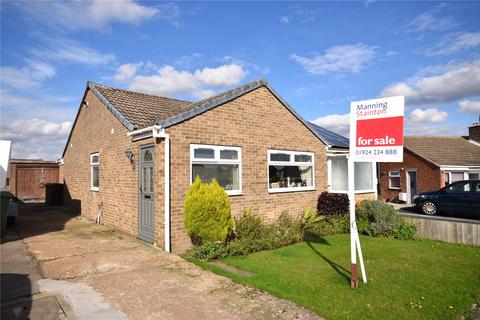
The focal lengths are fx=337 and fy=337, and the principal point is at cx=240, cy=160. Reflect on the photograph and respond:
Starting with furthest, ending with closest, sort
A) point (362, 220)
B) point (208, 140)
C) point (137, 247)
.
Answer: point (362, 220)
point (208, 140)
point (137, 247)

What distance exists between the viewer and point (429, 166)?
73.7ft

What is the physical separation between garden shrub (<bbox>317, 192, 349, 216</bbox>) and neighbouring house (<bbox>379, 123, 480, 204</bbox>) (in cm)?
1322

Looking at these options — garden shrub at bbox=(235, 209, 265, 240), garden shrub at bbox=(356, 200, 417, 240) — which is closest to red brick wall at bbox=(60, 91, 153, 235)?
garden shrub at bbox=(235, 209, 265, 240)

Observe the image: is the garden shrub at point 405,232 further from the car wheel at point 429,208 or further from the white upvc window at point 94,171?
the white upvc window at point 94,171

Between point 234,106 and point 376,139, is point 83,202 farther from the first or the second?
point 376,139

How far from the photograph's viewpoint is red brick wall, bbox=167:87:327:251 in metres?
8.29

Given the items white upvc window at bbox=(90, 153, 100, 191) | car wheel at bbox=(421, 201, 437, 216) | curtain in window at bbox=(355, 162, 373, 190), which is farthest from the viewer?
car wheel at bbox=(421, 201, 437, 216)

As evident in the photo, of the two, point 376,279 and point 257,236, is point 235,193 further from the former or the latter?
point 376,279

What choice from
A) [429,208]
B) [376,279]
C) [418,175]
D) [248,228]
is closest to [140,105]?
[248,228]

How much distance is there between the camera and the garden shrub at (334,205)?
1210cm

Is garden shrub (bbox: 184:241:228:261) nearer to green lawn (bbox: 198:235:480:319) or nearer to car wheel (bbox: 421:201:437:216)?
green lawn (bbox: 198:235:480:319)

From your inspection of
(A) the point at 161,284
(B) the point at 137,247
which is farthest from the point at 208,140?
(A) the point at 161,284

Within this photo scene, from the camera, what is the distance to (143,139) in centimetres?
900

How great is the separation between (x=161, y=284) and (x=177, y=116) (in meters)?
4.08
